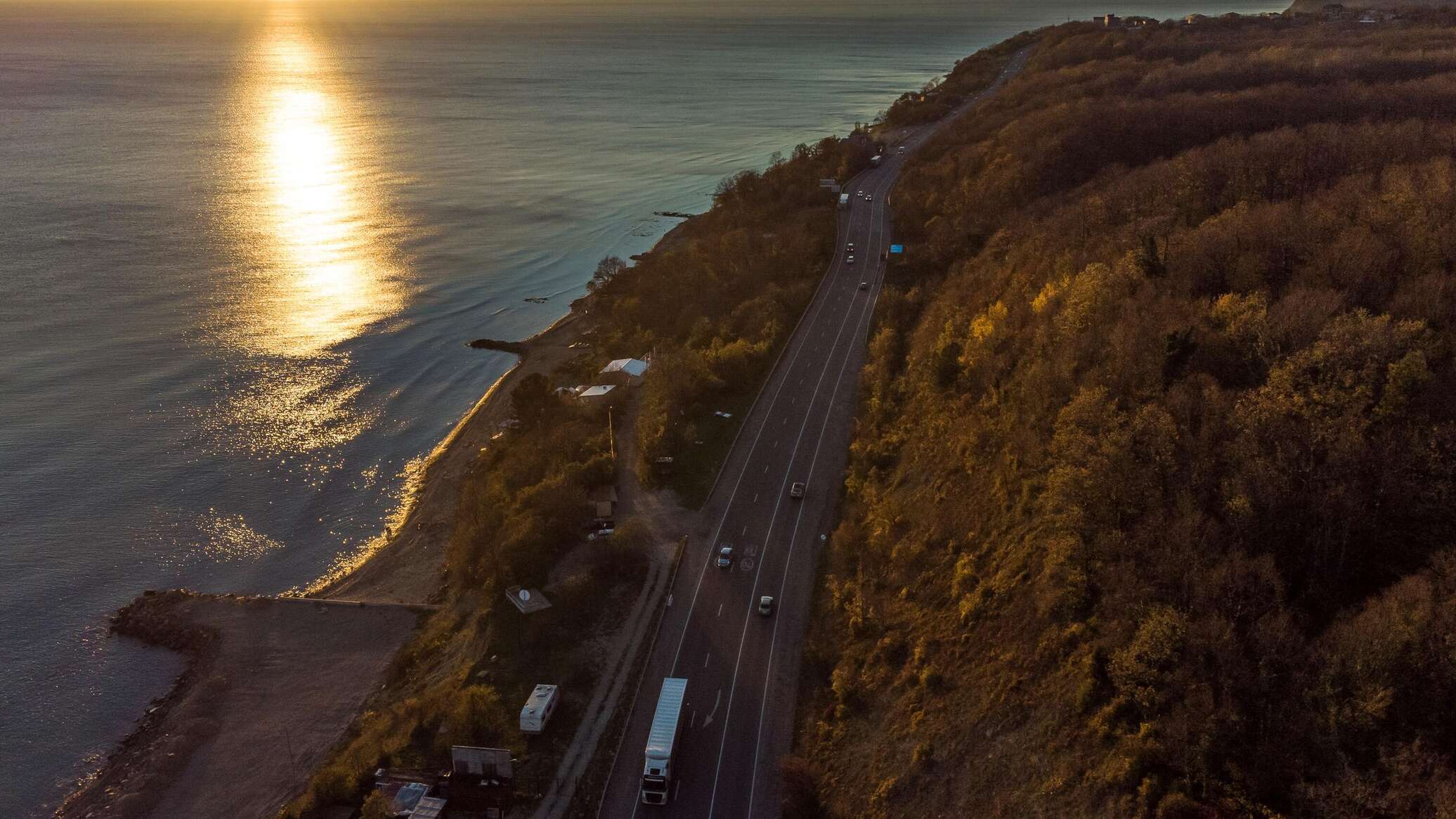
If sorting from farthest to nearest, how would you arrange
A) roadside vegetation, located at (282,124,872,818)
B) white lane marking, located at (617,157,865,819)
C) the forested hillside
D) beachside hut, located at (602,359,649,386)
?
beachside hut, located at (602,359,649,386) → white lane marking, located at (617,157,865,819) → roadside vegetation, located at (282,124,872,818) → the forested hillside

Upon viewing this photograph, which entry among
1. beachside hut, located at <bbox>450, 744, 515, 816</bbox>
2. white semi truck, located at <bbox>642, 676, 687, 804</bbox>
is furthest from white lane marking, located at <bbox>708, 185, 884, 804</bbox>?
beachside hut, located at <bbox>450, 744, 515, 816</bbox>

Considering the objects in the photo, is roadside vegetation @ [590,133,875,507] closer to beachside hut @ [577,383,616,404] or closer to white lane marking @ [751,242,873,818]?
beachside hut @ [577,383,616,404]

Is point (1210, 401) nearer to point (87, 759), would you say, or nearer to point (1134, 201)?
point (1134, 201)

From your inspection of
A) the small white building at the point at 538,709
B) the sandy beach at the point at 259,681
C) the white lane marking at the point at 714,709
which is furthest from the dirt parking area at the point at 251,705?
the white lane marking at the point at 714,709

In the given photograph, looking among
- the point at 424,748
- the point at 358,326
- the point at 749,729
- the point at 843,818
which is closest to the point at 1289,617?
the point at 843,818

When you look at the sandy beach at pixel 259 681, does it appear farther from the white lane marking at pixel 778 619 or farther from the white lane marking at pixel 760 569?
the white lane marking at pixel 778 619
